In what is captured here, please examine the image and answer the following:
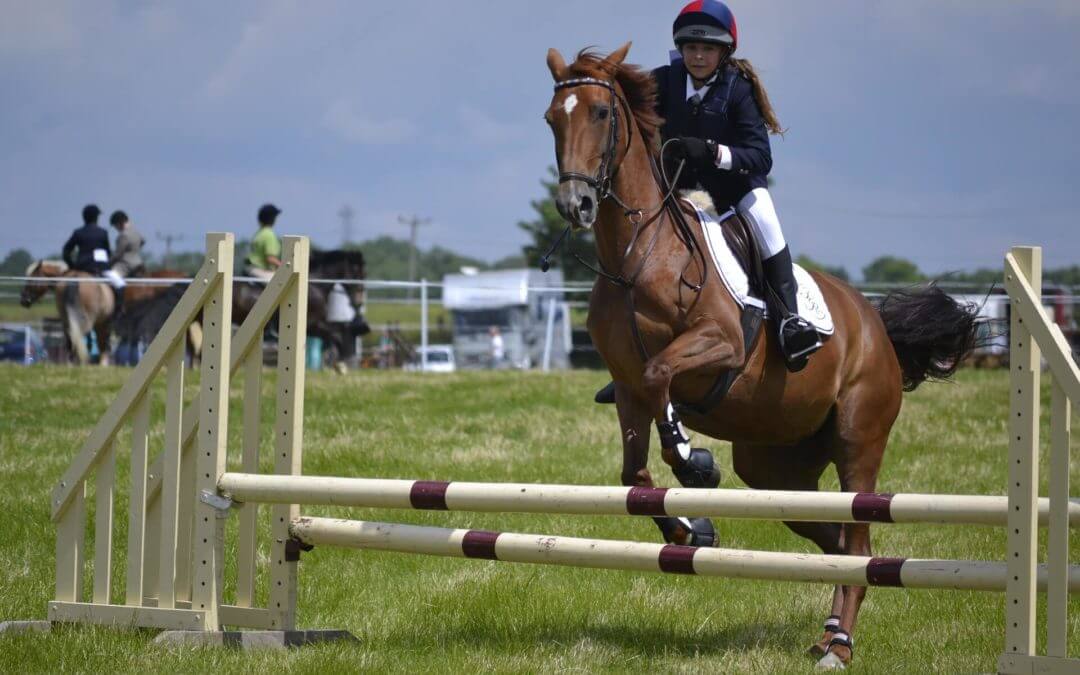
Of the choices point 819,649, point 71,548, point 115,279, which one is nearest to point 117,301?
point 115,279

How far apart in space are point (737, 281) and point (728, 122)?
2.31ft

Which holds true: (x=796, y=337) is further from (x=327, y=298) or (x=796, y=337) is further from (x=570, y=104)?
(x=327, y=298)

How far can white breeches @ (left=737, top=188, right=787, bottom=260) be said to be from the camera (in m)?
5.61

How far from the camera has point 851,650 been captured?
5.00 meters

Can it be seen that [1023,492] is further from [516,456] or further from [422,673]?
[516,456]

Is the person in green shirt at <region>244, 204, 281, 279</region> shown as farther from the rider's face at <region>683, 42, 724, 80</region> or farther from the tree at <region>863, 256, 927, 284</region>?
the tree at <region>863, 256, 927, 284</region>

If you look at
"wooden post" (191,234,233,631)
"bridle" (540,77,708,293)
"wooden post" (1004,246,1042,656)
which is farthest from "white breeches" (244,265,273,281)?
"wooden post" (1004,246,1042,656)

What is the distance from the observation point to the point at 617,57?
5.44 metres

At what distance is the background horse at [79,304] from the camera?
55.8 ft

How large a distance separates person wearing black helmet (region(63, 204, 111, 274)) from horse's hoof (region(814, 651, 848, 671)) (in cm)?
1451

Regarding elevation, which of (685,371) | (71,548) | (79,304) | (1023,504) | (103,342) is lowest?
(71,548)

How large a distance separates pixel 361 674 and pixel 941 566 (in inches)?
76.2

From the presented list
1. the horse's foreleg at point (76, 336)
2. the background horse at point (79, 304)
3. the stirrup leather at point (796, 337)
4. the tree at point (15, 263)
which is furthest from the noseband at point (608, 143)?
the tree at point (15, 263)

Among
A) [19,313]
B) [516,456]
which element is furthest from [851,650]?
[19,313]
